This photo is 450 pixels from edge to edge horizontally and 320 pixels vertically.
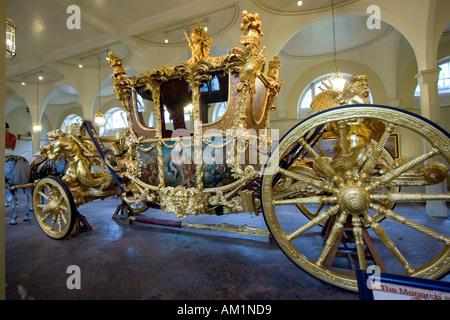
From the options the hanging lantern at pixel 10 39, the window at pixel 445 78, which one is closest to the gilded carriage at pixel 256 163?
the hanging lantern at pixel 10 39

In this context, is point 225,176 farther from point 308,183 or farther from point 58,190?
point 58,190

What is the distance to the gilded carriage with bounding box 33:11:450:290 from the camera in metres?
1.48

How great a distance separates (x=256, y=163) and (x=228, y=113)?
2.31 feet

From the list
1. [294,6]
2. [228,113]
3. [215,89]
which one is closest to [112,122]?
[294,6]

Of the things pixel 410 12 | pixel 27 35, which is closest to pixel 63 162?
pixel 27 35

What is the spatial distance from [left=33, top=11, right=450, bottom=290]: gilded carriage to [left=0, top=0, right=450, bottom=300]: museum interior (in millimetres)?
31

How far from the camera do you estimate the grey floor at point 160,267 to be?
162 centimetres

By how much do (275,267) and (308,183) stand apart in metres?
0.96

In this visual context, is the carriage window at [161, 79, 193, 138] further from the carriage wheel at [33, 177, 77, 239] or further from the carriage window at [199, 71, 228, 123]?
the carriage wheel at [33, 177, 77, 239]

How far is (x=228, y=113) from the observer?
7.45ft

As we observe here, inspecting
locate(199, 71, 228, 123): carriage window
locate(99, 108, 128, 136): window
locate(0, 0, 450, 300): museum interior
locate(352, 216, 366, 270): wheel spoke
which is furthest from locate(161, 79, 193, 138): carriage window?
locate(99, 108, 128, 136): window

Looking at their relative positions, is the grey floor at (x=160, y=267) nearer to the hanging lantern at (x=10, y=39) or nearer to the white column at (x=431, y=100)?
the white column at (x=431, y=100)
